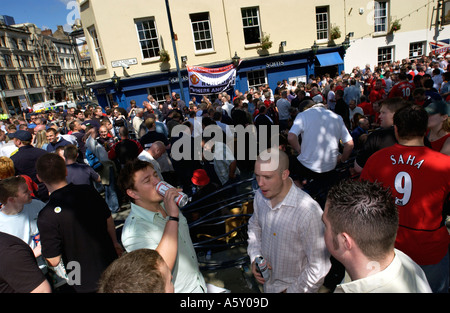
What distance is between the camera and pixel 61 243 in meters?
2.40

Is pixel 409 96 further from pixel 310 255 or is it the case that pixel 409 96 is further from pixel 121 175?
pixel 121 175

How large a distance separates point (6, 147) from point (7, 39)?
54066 mm

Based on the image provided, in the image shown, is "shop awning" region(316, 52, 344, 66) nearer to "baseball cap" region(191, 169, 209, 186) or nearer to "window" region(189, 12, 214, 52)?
"window" region(189, 12, 214, 52)

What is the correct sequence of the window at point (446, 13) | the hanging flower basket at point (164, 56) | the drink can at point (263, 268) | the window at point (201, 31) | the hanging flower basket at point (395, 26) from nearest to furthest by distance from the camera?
the drink can at point (263, 268), the hanging flower basket at point (164, 56), the window at point (201, 31), the hanging flower basket at point (395, 26), the window at point (446, 13)

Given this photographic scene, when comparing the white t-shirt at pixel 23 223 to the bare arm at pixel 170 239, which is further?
the white t-shirt at pixel 23 223

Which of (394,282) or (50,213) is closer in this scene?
(394,282)

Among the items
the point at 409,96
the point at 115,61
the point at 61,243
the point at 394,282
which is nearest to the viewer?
the point at 394,282

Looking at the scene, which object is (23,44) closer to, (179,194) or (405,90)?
(405,90)

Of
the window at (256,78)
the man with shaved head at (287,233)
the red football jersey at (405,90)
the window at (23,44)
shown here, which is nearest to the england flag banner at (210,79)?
the window at (256,78)

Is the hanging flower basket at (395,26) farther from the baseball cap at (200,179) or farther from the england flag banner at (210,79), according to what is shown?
the baseball cap at (200,179)

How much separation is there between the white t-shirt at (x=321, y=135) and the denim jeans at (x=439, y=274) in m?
1.90

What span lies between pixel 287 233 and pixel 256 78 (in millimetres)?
15120

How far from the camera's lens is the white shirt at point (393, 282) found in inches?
48.7

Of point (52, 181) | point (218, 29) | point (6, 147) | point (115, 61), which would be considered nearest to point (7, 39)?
point (115, 61)
